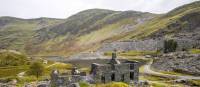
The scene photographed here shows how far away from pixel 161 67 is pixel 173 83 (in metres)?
39.9

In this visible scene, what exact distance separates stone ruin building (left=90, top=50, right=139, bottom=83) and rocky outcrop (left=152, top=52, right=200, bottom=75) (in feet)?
148

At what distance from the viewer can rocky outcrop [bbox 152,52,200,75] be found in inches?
5837

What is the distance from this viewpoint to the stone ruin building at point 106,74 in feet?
281

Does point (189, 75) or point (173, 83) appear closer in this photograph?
point (173, 83)

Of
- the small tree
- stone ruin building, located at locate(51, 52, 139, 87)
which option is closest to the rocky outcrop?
stone ruin building, located at locate(51, 52, 139, 87)

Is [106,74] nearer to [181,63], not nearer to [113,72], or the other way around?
[113,72]

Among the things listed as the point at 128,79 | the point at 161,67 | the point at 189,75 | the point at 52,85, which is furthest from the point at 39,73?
the point at 52,85

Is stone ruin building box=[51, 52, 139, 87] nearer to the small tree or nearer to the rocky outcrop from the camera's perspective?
the rocky outcrop

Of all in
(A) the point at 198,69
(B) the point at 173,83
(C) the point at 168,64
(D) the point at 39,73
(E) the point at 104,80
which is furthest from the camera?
(D) the point at 39,73

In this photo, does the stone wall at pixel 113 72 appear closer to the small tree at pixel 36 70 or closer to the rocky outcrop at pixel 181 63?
the rocky outcrop at pixel 181 63

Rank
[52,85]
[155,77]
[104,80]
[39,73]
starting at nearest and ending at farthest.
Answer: [52,85] < [104,80] < [155,77] < [39,73]

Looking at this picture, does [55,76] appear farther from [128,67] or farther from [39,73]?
[39,73]

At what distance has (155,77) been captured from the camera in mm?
136750

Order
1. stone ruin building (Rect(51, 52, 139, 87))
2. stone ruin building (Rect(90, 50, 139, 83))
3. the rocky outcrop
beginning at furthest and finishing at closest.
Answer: the rocky outcrop, stone ruin building (Rect(90, 50, 139, 83)), stone ruin building (Rect(51, 52, 139, 87))
